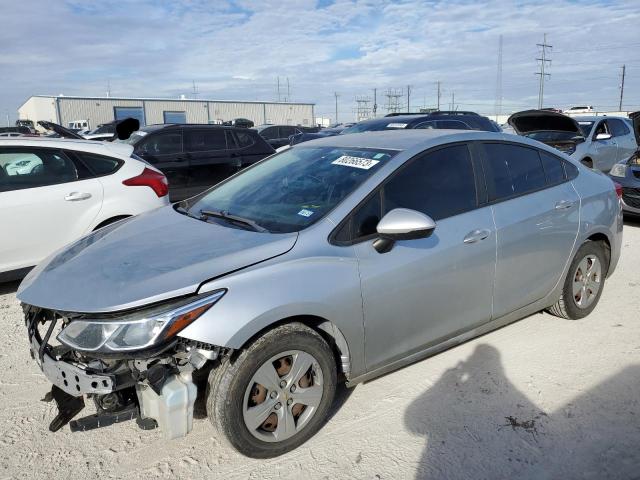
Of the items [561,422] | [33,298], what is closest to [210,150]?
[33,298]

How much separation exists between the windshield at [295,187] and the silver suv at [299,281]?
2cm

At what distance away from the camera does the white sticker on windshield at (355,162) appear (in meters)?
3.19

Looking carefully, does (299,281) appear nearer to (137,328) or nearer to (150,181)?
(137,328)

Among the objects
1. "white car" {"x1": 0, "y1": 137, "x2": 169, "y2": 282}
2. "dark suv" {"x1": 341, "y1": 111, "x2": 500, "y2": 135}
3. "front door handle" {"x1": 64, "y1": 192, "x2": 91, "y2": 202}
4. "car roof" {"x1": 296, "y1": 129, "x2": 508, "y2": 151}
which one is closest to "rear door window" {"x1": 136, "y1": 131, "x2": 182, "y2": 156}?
"dark suv" {"x1": 341, "y1": 111, "x2": 500, "y2": 135}

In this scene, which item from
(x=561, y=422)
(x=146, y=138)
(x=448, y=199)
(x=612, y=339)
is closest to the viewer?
(x=561, y=422)

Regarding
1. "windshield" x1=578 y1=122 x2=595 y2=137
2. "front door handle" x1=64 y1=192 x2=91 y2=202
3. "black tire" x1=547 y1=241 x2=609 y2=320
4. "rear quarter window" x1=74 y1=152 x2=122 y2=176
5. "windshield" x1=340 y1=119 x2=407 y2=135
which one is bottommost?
"black tire" x1=547 y1=241 x2=609 y2=320

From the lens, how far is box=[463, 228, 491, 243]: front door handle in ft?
10.8

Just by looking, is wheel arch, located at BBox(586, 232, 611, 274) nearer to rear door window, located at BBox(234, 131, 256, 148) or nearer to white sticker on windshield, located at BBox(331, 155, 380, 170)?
white sticker on windshield, located at BBox(331, 155, 380, 170)

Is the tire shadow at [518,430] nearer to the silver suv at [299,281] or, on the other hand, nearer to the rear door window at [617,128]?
the silver suv at [299,281]

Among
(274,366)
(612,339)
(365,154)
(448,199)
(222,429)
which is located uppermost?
(365,154)

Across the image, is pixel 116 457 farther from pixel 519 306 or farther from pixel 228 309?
pixel 519 306

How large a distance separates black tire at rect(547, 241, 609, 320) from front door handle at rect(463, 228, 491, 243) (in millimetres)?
1166

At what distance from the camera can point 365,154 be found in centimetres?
335

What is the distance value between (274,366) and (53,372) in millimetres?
1040
